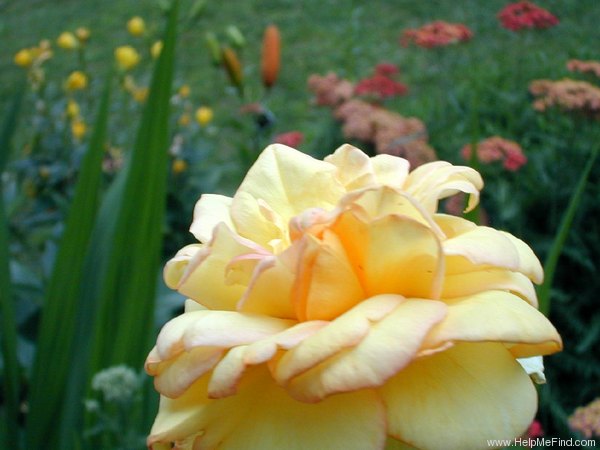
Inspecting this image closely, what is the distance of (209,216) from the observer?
1.62 ft

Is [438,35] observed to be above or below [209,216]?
below

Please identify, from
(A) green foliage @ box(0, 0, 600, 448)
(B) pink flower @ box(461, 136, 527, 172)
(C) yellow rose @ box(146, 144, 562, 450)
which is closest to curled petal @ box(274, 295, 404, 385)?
(C) yellow rose @ box(146, 144, 562, 450)

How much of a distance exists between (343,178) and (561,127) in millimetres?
1529

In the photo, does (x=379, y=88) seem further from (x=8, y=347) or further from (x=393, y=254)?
(x=393, y=254)

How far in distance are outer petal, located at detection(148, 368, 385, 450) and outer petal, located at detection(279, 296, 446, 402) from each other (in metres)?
0.02

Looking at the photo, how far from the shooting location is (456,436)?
1.12ft

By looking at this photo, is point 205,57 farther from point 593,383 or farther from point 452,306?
point 452,306

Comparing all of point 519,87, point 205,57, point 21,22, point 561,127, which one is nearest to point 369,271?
point 561,127

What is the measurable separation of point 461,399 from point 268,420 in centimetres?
A: 9

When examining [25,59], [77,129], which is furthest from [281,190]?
[25,59]

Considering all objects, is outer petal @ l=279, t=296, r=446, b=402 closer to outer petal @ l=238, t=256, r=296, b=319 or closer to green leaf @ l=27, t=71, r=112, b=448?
outer petal @ l=238, t=256, r=296, b=319

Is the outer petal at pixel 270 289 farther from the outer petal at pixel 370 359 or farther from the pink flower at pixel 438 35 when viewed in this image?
the pink flower at pixel 438 35

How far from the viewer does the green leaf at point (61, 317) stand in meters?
1.11

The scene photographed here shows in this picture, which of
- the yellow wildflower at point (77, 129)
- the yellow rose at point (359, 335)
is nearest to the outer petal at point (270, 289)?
the yellow rose at point (359, 335)
